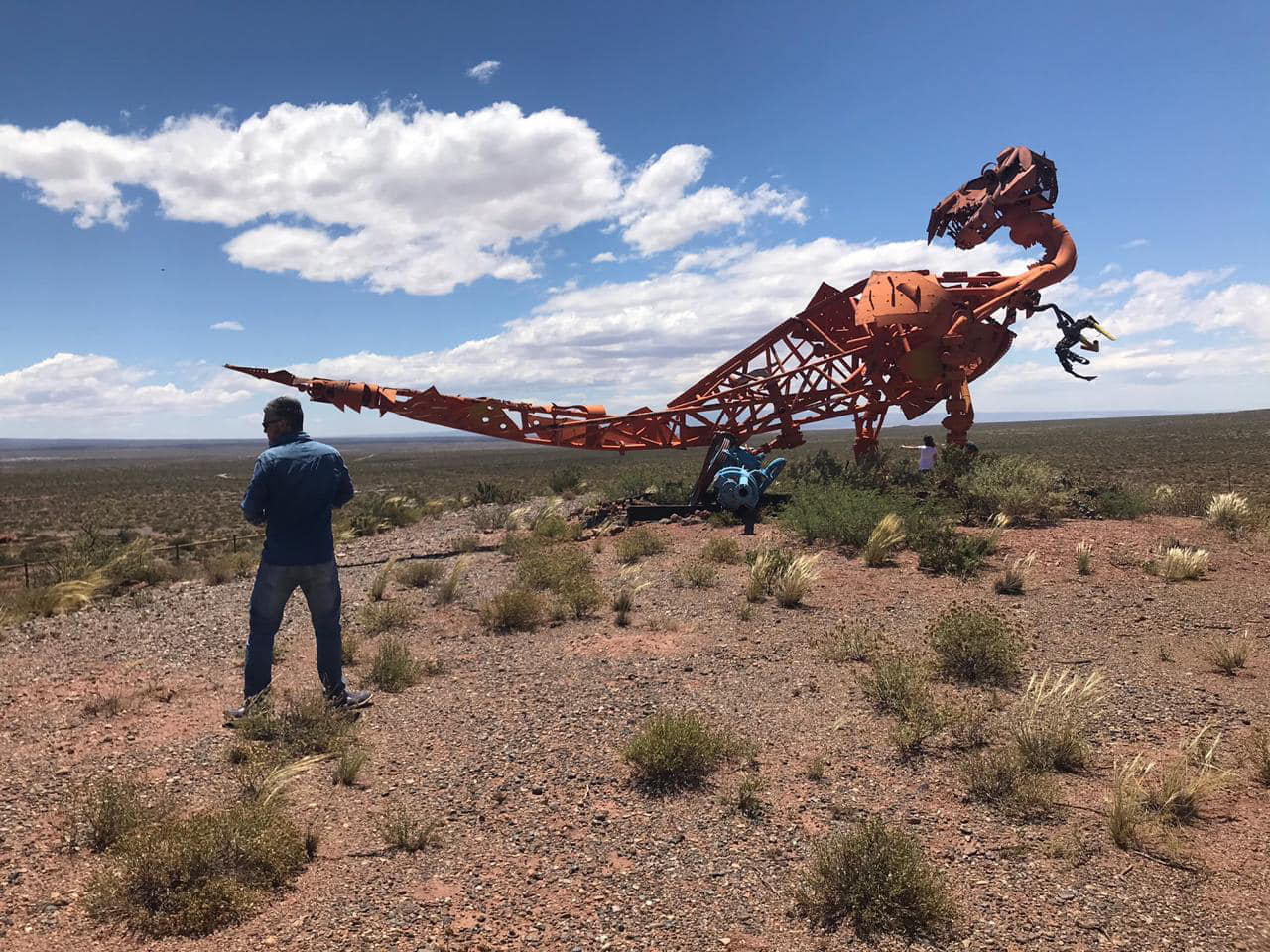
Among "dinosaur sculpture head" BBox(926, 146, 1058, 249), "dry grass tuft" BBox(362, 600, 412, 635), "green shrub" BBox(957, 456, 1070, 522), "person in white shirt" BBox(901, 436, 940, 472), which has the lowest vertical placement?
"dry grass tuft" BBox(362, 600, 412, 635)

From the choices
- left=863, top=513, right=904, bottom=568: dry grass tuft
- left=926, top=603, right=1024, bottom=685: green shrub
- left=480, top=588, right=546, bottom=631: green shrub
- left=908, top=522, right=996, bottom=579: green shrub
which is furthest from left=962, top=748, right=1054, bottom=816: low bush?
left=863, top=513, right=904, bottom=568: dry grass tuft

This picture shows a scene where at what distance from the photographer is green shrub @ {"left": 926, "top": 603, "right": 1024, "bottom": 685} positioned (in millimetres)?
6219

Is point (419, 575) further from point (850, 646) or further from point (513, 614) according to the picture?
point (850, 646)

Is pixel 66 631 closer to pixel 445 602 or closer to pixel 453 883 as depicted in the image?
pixel 445 602

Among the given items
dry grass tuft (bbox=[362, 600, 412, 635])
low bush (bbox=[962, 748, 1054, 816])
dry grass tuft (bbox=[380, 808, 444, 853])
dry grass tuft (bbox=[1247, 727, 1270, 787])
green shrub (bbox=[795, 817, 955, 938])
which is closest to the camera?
green shrub (bbox=[795, 817, 955, 938])

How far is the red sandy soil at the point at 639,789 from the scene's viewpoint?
3.21 metres

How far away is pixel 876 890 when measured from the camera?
10.5 ft

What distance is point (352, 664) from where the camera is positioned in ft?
24.1

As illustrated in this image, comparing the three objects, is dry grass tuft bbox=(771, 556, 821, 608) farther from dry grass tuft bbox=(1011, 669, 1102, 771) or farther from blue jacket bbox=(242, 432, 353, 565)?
blue jacket bbox=(242, 432, 353, 565)

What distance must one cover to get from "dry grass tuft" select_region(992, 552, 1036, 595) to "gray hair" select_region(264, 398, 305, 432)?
7893 millimetres

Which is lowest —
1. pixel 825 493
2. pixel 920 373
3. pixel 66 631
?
pixel 66 631

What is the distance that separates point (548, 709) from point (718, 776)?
1.71m

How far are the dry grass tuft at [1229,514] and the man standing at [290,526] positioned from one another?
1247 centimetres

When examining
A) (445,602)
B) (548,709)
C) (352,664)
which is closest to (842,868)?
(548,709)
